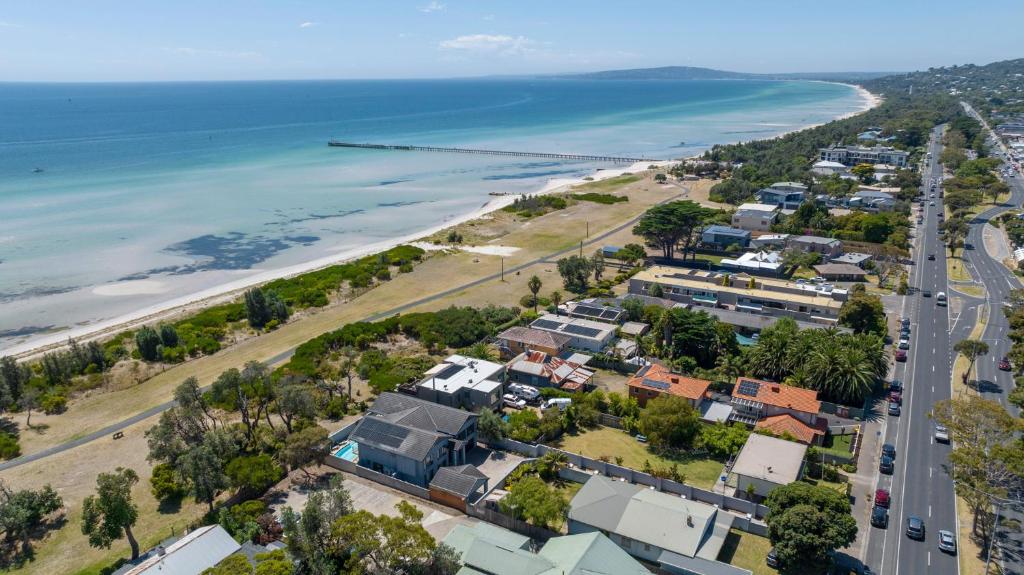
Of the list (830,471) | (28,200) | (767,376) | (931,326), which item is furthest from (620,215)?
Result: (28,200)

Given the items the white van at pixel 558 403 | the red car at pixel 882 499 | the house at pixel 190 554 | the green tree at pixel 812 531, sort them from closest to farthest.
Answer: the house at pixel 190 554 → the green tree at pixel 812 531 → the red car at pixel 882 499 → the white van at pixel 558 403

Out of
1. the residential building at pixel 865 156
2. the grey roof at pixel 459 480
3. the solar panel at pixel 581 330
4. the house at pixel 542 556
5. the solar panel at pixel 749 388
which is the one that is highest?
the residential building at pixel 865 156

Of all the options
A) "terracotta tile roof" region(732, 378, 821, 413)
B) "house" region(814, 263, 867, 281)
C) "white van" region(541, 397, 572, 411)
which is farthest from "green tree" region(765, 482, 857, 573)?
"house" region(814, 263, 867, 281)

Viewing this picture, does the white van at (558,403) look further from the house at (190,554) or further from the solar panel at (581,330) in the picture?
the house at (190,554)

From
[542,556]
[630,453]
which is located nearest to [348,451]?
[542,556]

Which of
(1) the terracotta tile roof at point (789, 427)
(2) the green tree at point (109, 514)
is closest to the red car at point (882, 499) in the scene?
(1) the terracotta tile roof at point (789, 427)

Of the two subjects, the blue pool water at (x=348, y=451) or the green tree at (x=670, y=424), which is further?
the green tree at (x=670, y=424)

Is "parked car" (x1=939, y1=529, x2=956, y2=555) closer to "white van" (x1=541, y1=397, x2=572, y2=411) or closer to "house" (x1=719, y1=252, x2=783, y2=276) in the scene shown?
"white van" (x1=541, y1=397, x2=572, y2=411)
